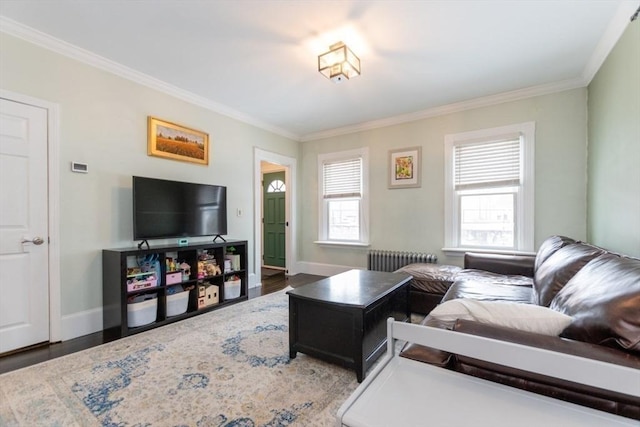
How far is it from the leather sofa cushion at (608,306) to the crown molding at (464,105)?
2839 mm

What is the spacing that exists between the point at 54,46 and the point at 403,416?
147 inches

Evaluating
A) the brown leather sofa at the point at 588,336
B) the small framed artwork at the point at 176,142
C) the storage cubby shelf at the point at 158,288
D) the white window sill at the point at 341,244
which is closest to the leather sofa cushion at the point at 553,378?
the brown leather sofa at the point at 588,336

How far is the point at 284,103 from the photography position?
12.7ft

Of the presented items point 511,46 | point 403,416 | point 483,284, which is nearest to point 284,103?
point 511,46

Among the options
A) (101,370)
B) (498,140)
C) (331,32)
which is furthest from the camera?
(498,140)

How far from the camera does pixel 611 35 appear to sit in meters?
2.35

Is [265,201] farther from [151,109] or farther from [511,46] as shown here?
[511,46]

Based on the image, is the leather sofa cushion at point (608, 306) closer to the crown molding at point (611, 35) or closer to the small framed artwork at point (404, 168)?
the crown molding at point (611, 35)

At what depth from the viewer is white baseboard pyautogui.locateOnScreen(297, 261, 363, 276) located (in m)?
5.00

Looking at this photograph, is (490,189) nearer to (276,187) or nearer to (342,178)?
(342,178)

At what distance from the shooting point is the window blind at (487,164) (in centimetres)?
357

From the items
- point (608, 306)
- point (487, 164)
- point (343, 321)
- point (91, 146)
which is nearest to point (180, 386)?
point (343, 321)

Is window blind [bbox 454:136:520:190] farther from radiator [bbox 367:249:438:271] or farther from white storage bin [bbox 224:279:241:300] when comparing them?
white storage bin [bbox 224:279:241:300]

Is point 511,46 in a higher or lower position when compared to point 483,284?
higher
